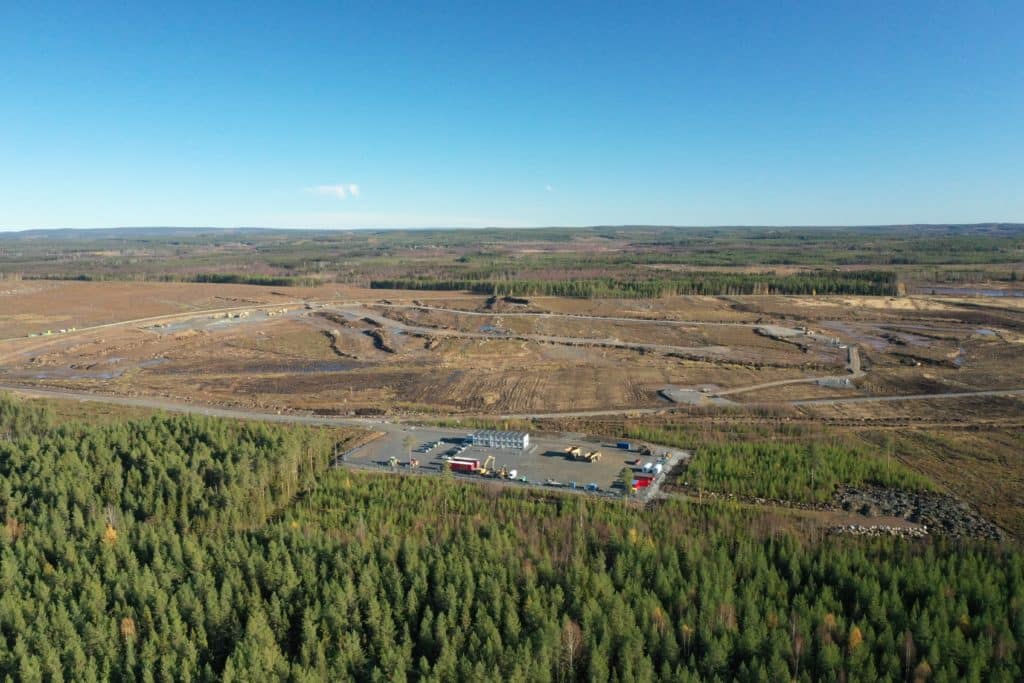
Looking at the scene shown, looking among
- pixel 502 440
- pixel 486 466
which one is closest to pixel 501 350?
pixel 502 440

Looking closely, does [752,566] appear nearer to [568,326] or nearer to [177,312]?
[568,326]

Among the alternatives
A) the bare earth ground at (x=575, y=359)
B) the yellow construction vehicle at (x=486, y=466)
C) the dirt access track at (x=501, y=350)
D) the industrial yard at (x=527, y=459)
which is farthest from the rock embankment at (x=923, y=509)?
the dirt access track at (x=501, y=350)

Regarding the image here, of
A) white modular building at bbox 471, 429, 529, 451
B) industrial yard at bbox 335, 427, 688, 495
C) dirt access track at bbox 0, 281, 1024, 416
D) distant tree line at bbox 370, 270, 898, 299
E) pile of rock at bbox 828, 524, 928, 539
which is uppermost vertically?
distant tree line at bbox 370, 270, 898, 299

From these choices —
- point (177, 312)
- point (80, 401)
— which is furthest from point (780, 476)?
point (177, 312)

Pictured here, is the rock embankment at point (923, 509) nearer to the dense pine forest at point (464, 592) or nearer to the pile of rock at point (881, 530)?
the pile of rock at point (881, 530)

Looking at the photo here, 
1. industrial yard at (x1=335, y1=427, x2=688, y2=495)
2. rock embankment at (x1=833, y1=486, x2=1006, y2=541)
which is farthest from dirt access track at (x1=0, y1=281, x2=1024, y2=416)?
rock embankment at (x1=833, y1=486, x2=1006, y2=541)

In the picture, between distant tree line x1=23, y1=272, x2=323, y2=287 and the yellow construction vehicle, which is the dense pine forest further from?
distant tree line x1=23, y1=272, x2=323, y2=287

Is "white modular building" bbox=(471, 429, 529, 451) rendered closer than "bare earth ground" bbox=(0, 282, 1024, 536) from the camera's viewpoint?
Yes
